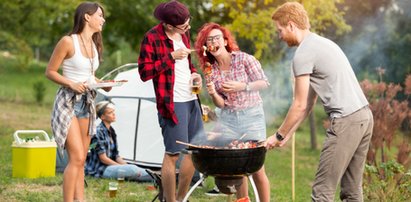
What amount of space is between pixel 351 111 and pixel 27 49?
12.7 metres

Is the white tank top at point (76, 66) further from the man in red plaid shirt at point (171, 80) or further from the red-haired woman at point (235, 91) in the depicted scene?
the red-haired woman at point (235, 91)

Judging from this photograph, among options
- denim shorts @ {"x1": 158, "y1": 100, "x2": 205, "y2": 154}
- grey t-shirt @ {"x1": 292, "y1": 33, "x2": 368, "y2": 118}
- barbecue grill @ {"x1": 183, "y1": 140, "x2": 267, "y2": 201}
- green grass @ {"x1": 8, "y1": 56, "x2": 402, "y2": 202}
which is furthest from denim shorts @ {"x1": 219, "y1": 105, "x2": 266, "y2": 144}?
green grass @ {"x1": 8, "y1": 56, "x2": 402, "y2": 202}

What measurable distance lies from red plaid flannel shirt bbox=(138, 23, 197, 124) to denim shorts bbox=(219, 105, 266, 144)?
1.31 ft

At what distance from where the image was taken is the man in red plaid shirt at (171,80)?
5.23m

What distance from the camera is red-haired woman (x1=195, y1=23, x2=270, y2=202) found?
5.27 metres

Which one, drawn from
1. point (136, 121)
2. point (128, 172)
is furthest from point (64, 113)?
point (136, 121)

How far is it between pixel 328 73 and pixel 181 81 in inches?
53.3

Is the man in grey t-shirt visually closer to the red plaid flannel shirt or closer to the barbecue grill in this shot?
the barbecue grill

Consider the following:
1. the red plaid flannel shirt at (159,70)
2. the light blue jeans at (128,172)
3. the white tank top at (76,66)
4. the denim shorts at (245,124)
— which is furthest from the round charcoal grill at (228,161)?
the light blue jeans at (128,172)

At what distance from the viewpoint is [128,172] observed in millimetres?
7766

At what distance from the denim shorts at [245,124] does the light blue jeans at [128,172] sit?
2649 millimetres

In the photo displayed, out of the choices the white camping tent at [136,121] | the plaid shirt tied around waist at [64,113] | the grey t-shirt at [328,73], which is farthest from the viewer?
the white camping tent at [136,121]

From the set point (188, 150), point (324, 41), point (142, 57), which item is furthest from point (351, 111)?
point (142, 57)

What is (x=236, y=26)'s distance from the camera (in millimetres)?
11242
